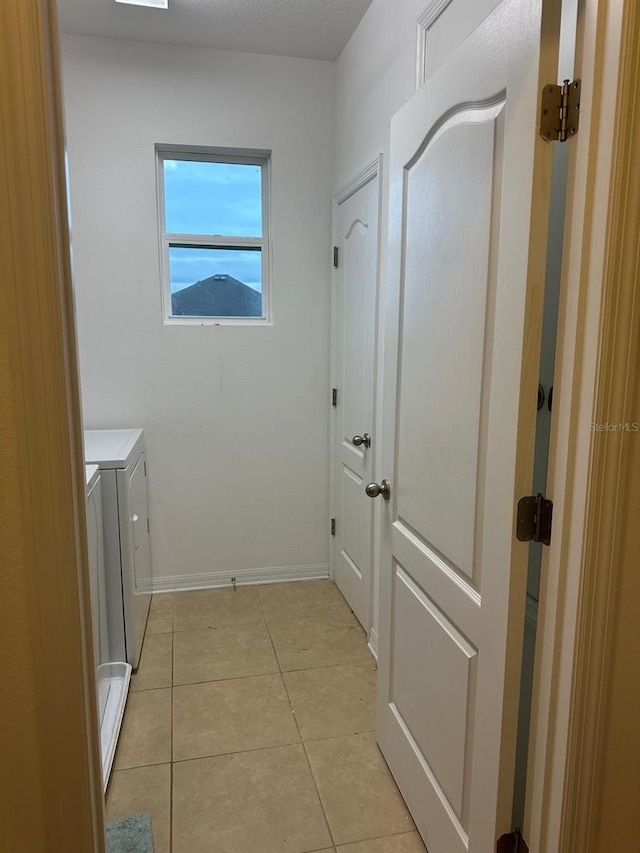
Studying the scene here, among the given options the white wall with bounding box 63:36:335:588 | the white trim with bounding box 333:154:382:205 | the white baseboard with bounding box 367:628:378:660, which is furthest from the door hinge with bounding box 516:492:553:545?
the white wall with bounding box 63:36:335:588

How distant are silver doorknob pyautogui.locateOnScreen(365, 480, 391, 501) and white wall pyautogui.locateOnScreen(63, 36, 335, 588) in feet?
4.99

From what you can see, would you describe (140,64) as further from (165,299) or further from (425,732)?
(425,732)

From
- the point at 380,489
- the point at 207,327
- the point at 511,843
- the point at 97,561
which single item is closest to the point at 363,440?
the point at 380,489

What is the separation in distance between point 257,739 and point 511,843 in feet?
3.52

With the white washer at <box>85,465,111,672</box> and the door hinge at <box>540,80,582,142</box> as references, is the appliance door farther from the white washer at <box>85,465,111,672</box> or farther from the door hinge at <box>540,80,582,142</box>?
the door hinge at <box>540,80,582,142</box>

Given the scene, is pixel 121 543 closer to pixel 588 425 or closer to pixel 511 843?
pixel 511 843

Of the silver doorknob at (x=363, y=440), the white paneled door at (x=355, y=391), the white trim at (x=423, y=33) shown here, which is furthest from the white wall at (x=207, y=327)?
the white trim at (x=423, y=33)

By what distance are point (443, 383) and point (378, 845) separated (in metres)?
1.30

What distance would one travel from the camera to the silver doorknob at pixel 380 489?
1.77m

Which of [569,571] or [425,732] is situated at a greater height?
[569,571]

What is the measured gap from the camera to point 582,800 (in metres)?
1.07

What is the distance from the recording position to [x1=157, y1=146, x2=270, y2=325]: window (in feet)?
10.1

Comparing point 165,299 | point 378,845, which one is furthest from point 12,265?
point 165,299

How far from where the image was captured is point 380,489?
1802 millimetres
